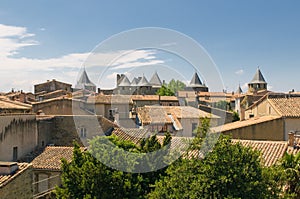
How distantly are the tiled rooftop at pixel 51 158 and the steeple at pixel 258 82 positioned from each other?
5496 centimetres

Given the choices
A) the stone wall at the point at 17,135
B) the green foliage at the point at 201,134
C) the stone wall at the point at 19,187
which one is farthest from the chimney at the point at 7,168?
the green foliage at the point at 201,134

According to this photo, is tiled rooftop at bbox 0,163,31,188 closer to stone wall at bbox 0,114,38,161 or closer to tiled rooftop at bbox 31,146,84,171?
tiled rooftop at bbox 31,146,84,171

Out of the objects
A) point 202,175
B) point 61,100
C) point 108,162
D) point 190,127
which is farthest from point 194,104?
point 202,175

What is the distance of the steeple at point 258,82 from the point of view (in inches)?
2638

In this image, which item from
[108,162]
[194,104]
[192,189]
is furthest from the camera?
[194,104]

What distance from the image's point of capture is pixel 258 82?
2645 inches

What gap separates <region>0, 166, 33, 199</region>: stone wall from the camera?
35.0ft

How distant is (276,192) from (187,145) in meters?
2.71

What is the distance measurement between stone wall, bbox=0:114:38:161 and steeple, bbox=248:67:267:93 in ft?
179

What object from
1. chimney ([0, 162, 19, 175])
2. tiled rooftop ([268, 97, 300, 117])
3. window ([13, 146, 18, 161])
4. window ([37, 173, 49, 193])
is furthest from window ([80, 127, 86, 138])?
tiled rooftop ([268, 97, 300, 117])

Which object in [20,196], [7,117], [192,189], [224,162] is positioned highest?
[7,117]

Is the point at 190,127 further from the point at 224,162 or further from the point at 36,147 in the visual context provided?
the point at 224,162

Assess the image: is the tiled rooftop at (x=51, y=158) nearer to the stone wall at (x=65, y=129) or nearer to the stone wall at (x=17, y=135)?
the stone wall at (x=17, y=135)

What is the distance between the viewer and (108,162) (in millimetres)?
10727
